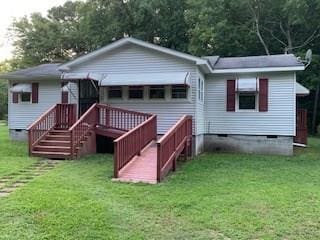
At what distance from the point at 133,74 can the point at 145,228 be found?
8.65 m

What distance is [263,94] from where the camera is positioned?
13.6m

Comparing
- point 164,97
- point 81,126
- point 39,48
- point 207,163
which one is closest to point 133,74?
point 164,97

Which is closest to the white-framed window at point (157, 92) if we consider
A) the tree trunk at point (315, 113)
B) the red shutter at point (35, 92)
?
the red shutter at point (35, 92)

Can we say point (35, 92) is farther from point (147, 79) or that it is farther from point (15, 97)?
point (147, 79)

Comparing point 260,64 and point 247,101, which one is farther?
point 247,101

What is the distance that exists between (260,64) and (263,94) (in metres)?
1.16

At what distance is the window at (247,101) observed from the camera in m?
13.9

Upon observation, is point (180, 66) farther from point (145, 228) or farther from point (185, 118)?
point (145, 228)

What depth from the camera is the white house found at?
497 inches

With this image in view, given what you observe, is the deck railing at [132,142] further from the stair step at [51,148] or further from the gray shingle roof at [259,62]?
the gray shingle roof at [259,62]

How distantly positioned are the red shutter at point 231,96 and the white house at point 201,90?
4cm

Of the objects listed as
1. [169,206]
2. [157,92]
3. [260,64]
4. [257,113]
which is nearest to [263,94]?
[257,113]

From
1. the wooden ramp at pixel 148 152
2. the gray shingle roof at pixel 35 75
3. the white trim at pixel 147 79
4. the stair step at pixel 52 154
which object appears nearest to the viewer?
the wooden ramp at pixel 148 152

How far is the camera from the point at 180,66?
12617 millimetres
